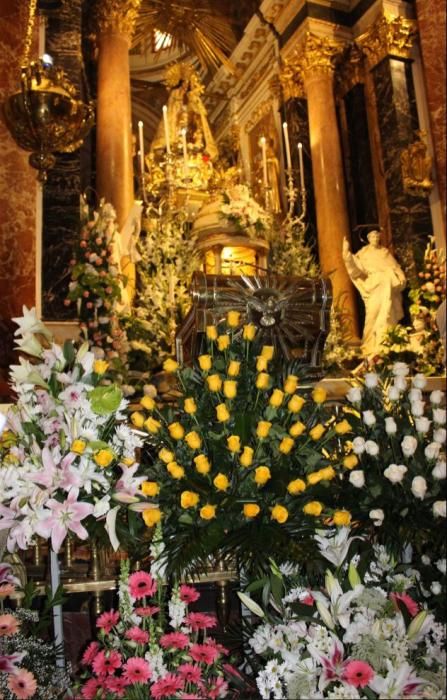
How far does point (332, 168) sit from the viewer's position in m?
11.7

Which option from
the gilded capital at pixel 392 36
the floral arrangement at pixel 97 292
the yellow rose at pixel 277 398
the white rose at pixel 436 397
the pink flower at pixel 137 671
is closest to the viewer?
the pink flower at pixel 137 671

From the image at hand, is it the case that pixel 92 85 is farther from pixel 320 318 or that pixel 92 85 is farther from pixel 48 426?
pixel 48 426

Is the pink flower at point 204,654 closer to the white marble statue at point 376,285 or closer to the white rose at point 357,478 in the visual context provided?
the white rose at point 357,478

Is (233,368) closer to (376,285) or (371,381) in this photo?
(371,381)

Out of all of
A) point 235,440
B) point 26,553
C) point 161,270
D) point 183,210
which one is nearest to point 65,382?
point 235,440

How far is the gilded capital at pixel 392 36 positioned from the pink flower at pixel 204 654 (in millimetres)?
11215

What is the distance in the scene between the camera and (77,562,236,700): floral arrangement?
73.4 inches

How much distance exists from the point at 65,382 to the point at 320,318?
1736 mm

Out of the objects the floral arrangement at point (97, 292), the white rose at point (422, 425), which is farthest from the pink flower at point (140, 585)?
the floral arrangement at point (97, 292)

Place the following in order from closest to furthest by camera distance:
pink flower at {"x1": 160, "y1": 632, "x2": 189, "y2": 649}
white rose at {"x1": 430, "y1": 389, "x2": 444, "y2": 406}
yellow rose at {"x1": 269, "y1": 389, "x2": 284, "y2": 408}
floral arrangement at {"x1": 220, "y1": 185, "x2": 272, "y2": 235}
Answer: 1. pink flower at {"x1": 160, "y1": 632, "x2": 189, "y2": 649}
2. yellow rose at {"x1": 269, "y1": 389, "x2": 284, "y2": 408}
3. white rose at {"x1": 430, "y1": 389, "x2": 444, "y2": 406}
4. floral arrangement at {"x1": 220, "y1": 185, "x2": 272, "y2": 235}

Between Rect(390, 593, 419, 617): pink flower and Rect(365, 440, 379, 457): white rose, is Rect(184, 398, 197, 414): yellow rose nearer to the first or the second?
Rect(365, 440, 379, 457): white rose

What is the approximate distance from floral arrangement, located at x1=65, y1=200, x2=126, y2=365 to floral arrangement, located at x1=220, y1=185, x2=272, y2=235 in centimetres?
169

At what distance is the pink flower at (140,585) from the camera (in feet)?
6.31

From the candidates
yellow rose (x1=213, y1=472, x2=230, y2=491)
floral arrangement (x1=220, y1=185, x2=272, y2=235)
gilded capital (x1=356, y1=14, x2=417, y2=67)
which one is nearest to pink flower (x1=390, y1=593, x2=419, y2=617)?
yellow rose (x1=213, y1=472, x2=230, y2=491)
